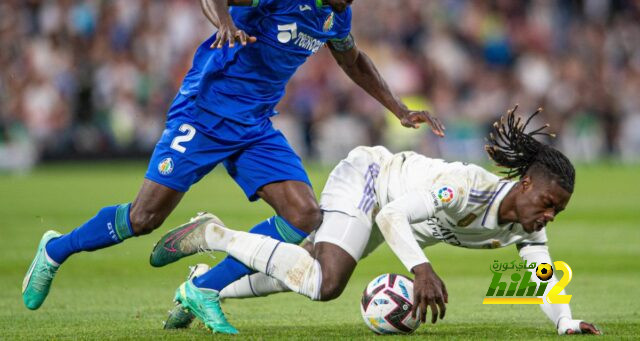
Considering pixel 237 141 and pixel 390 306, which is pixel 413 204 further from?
pixel 237 141

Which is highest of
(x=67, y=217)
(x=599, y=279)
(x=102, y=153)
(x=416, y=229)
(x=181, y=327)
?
(x=416, y=229)

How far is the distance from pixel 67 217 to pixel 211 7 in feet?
29.3

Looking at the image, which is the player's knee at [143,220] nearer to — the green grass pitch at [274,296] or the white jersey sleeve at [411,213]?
the green grass pitch at [274,296]

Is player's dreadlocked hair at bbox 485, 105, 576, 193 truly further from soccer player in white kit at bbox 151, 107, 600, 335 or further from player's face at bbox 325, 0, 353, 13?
player's face at bbox 325, 0, 353, 13

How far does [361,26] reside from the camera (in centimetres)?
2691

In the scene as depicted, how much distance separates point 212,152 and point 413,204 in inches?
61.4

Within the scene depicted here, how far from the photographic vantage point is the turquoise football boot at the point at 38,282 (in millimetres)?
7586

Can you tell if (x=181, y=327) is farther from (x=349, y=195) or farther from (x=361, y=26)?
(x=361, y=26)

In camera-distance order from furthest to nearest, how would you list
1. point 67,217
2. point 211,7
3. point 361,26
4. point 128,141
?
1. point 361,26
2. point 128,141
3. point 67,217
4. point 211,7

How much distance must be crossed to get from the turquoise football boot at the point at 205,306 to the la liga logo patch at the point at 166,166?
768mm

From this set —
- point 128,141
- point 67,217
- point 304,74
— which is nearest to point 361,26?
point 304,74

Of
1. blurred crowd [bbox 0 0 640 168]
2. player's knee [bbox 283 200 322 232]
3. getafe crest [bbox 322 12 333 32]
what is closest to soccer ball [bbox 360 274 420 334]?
player's knee [bbox 283 200 322 232]

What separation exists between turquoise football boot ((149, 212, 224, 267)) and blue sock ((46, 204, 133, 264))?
256 millimetres

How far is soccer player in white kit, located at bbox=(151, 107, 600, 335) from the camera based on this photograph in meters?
6.64
